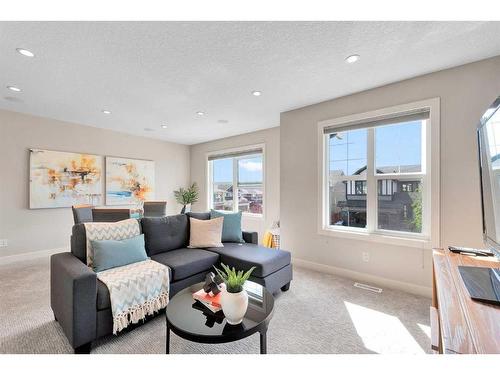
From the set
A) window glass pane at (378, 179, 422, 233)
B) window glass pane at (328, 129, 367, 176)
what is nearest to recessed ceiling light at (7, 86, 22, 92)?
window glass pane at (328, 129, 367, 176)

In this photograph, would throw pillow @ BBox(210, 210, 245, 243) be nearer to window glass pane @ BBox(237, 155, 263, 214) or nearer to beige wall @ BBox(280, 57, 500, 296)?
beige wall @ BBox(280, 57, 500, 296)

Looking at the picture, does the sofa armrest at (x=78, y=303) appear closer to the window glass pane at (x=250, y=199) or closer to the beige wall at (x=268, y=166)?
the beige wall at (x=268, y=166)

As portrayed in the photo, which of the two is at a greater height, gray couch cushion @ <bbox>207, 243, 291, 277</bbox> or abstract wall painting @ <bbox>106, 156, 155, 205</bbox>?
abstract wall painting @ <bbox>106, 156, 155, 205</bbox>

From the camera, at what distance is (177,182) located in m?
5.88

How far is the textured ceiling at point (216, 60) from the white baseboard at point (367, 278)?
232 centimetres

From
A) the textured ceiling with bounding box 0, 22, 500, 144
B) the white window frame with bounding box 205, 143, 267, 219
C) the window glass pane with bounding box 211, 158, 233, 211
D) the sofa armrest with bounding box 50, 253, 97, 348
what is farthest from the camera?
the window glass pane with bounding box 211, 158, 233, 211

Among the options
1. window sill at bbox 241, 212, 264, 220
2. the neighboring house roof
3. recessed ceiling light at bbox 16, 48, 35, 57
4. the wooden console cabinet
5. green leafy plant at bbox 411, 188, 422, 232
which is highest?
recessed ceiling light at bbox 16, 48, 35, 57

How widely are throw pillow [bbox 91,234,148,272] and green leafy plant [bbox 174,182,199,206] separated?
3.51 meters

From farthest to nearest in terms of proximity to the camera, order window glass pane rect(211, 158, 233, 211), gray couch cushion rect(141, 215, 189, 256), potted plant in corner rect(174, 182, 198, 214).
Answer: potted plant in corner rect(174, 182, 198, 214), window glass pane rect(211, 158, 233, 211), gray couch cushion rect(141, 215, 189, 256)

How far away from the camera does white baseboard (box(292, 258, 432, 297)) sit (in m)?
2.46

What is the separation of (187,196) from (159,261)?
3.51m

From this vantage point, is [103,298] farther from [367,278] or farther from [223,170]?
[223,170]
